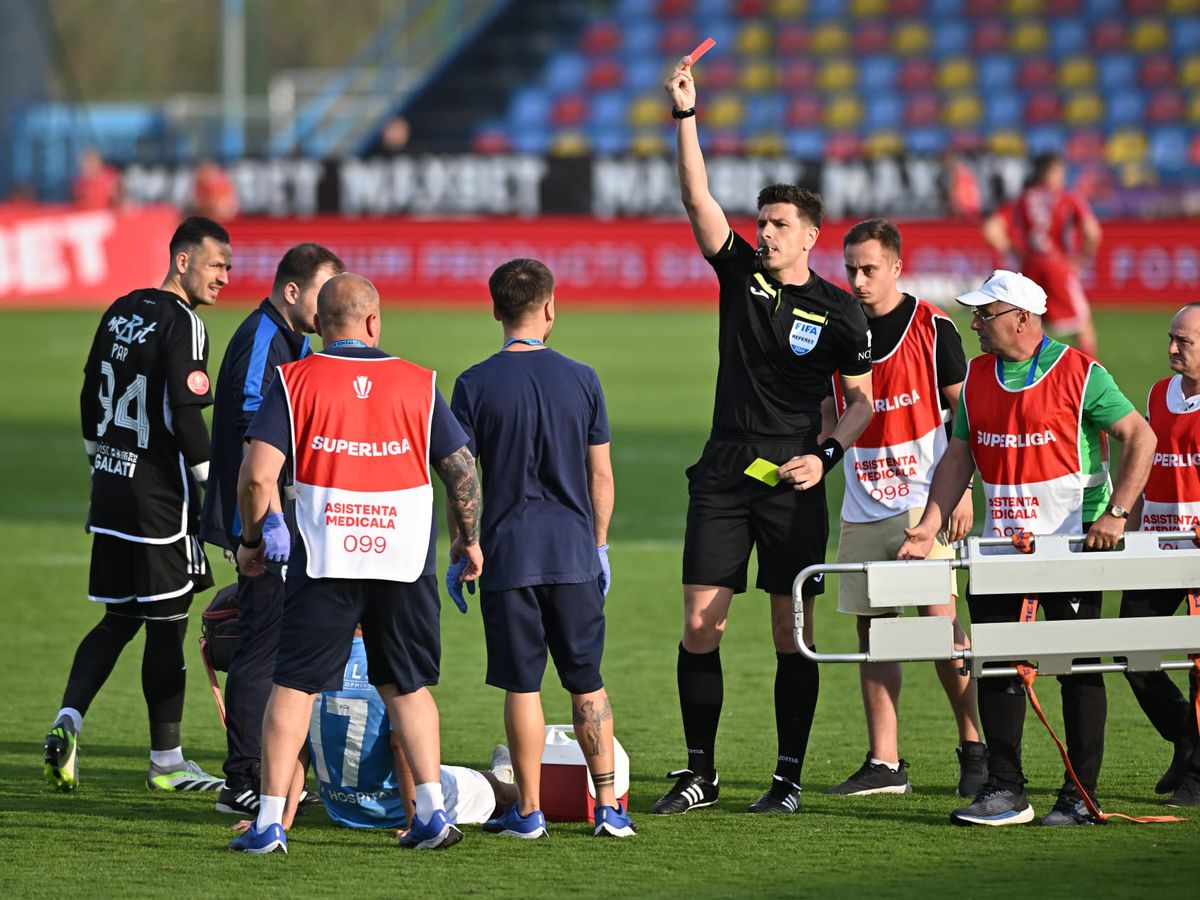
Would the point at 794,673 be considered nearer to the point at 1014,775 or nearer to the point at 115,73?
the point at 1014,775

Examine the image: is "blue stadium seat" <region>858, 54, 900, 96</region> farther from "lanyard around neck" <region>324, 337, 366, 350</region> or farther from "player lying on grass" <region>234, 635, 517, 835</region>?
"lanyard around neck" <region>324, 337, 366, 350</region>

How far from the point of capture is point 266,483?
5621mm

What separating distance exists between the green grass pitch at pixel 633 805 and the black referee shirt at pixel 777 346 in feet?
4.61

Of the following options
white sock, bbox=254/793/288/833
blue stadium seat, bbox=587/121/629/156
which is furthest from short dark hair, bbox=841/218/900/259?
blue stadium seat, bbox=587/121/629/156

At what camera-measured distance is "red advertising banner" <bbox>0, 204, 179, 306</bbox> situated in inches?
1206

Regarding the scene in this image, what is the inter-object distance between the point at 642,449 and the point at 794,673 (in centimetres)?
969

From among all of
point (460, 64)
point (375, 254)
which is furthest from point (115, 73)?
point (375, 254)

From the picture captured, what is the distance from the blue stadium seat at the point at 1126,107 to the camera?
3584cm

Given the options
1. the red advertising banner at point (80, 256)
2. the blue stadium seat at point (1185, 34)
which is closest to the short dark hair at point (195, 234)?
the red advertising banner at point (80, 256)

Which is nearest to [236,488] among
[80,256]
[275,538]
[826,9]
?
[275,538]

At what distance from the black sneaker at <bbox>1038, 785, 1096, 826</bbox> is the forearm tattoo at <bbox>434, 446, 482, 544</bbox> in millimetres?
2190

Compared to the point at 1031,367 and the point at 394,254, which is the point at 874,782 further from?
the point at 394,254

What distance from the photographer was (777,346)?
6430mm

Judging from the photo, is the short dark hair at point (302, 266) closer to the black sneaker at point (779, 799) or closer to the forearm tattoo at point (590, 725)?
the forearm tattoo at point (590, 725)
